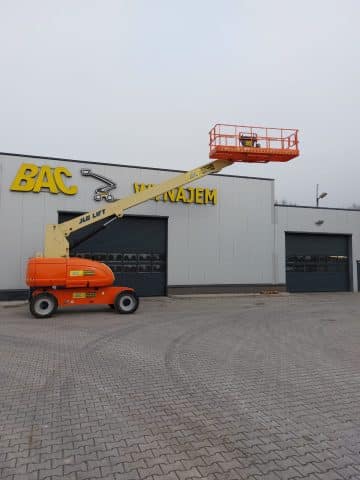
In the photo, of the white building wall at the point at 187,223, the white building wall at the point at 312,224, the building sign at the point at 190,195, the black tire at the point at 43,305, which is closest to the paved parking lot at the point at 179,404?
the black tire at the point at 43,305

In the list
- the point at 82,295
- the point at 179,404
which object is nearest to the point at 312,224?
the point at 82,295

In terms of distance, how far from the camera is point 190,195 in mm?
21484

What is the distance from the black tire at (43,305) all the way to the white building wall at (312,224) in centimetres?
1472

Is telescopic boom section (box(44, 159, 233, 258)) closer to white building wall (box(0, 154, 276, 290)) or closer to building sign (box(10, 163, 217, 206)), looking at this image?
building sign (box(10, 163, 217, 206))

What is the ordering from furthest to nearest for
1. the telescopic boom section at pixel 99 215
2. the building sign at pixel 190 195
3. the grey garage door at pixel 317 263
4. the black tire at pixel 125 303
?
the grey garage door at pixel 317 263, the building sign at pixel 190 195, the telescopic boom section at pixel 99 215, the black tire at pixel 125 303

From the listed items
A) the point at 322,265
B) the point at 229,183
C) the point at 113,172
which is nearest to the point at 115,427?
the point at 113,172

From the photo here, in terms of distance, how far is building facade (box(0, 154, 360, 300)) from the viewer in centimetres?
1822

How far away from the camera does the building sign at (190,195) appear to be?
20984 mm

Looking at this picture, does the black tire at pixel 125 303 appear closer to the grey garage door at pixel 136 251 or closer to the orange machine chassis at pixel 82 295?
the orange machine chassis at pixel 82 295

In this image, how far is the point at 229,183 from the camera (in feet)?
74.5

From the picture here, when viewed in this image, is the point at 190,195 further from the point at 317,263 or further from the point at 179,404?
the point at 179,404

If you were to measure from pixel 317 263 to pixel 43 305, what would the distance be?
19137 millimetres

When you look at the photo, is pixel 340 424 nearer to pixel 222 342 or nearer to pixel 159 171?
pixel 222 342

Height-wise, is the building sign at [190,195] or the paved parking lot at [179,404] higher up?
the building sign at [190,195]
